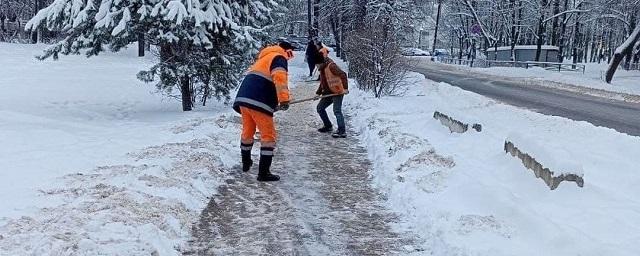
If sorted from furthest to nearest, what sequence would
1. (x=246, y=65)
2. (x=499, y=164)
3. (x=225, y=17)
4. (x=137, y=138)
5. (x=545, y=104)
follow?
(x=545, y=104), (x=246, y=65), (x=225, y=17), (x=137, y=138), (x=499, y=164)

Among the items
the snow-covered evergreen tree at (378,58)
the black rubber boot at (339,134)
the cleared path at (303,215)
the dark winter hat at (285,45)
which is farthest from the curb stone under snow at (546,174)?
the snow-covered evergreen tree at (378,58)

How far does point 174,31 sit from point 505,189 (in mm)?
7793

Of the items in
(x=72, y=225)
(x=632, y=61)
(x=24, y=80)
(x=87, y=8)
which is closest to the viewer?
(x=72, y=225)

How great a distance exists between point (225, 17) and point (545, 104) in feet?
33.6

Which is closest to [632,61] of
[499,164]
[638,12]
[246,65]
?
[638,12]

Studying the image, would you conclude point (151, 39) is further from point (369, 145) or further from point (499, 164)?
point (499, 164)

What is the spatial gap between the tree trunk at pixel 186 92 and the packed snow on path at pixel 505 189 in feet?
14.7

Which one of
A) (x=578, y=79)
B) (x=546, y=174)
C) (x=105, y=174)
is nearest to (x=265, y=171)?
(x=105, y=174)

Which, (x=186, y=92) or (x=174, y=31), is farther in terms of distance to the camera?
(x=186, y=92)

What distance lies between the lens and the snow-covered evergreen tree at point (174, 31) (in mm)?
11328

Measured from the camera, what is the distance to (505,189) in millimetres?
6129

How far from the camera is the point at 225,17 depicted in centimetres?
1201

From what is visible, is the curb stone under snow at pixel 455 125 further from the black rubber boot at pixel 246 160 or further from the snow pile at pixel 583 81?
the snow pile at pixel 583 81

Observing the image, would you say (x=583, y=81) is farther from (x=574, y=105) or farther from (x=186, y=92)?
(x=186, y=92)
